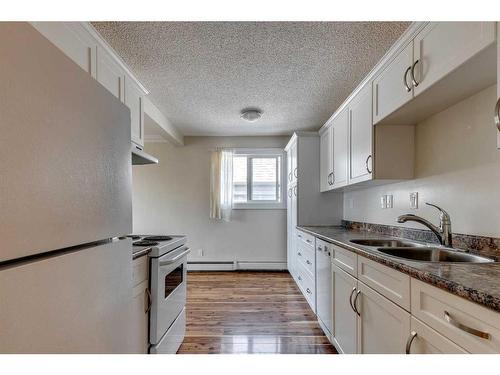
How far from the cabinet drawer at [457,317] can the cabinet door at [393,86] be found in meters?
1.15

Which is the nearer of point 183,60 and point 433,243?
point 433,243

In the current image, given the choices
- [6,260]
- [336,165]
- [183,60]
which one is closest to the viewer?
[6,260]

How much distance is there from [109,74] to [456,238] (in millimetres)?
2531

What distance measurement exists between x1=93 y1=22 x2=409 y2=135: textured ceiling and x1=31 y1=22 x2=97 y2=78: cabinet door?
0.15 metres

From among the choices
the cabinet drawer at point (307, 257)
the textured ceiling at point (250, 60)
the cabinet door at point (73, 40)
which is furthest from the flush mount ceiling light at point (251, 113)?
the cabinet door at point (73, 40)

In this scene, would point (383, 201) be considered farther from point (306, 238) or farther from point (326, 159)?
point (326, 159)

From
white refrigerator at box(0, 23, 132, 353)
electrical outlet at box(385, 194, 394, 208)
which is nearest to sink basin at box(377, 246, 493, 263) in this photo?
electrical outlet at box(385, 194, 394, 208)

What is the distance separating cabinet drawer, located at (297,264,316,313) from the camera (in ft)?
9.11

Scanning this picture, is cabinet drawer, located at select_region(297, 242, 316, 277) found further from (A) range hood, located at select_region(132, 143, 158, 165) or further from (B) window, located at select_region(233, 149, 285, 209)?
(A) range hood, located at select_region(132, 143, 158, 165)

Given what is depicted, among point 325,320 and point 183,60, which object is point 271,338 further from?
point 183,60

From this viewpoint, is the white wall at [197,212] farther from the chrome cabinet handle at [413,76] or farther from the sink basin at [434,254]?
the chrome cabinet handle at [413,76]

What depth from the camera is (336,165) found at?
10.1ft
